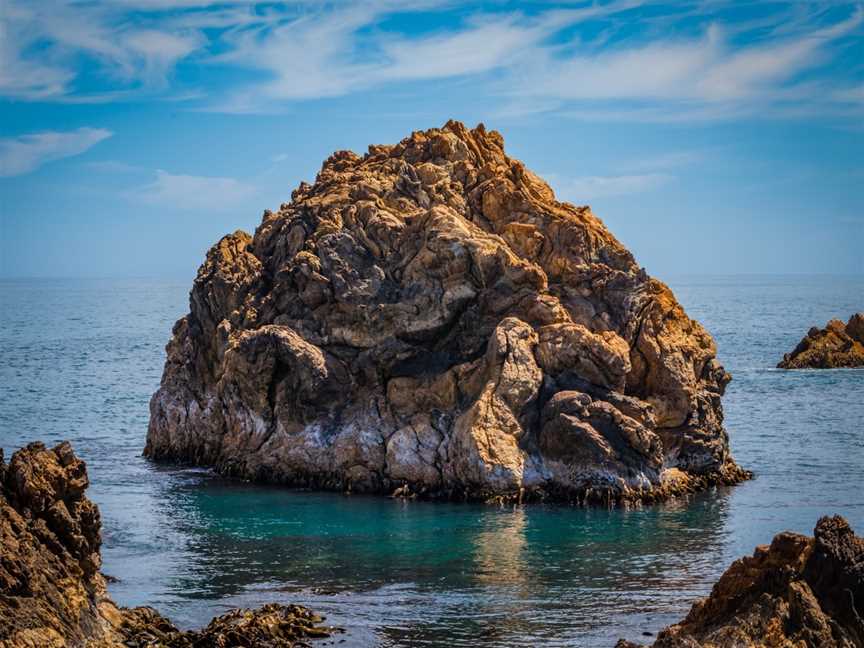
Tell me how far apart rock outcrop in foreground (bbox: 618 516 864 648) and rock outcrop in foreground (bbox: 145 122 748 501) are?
79.4 feet

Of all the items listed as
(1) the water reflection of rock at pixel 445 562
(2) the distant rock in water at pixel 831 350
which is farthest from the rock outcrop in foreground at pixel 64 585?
(2) the distant rock in water at pixel 831 350

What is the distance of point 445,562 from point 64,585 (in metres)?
17.7

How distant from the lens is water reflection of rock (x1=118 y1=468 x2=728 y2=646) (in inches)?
1644

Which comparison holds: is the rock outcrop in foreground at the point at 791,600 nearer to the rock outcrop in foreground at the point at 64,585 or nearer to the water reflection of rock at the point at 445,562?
the water reflection of rock at the point at 445,562

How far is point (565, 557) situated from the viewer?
49.8 m

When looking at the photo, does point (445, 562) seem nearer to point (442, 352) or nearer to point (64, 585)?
point (442, 352)

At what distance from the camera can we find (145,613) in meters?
38.4

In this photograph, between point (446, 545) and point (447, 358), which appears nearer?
point (446, 545)

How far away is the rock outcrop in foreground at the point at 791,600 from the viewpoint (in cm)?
3180

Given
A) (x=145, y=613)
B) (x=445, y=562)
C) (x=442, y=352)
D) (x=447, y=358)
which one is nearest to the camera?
(x=145, y=613)

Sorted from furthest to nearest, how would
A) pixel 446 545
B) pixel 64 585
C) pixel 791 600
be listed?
pixel 446 545, pixel 64 585, pixel 791 600

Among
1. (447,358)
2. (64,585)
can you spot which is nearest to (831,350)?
(447,358)

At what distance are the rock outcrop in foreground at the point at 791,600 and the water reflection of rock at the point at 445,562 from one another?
261 inches

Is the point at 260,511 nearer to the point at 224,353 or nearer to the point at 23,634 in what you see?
the point at 224,353
